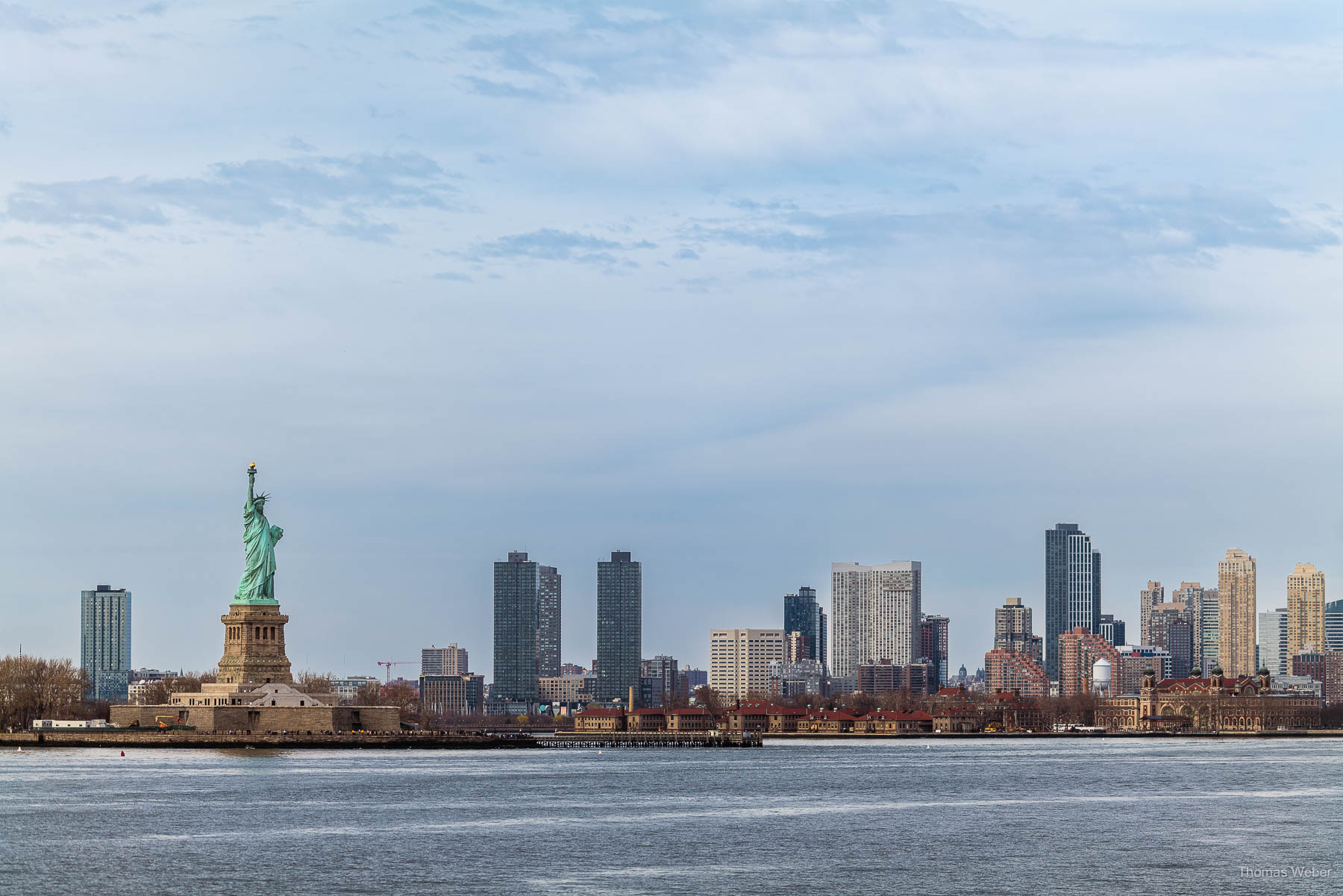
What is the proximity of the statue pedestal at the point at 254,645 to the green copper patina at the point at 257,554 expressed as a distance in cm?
79

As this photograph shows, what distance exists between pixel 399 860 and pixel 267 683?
3268 inches

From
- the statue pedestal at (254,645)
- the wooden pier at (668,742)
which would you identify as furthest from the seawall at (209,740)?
the wooden pier at (668,742)

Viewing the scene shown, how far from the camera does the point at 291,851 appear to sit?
59656mm

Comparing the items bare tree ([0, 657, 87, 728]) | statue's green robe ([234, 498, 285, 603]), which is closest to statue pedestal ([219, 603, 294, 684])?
statue's green robe ([234, 498, 285, 603])

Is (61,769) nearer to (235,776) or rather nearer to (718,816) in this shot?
(235,776)

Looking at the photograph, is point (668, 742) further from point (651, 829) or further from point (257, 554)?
point (651, 829)

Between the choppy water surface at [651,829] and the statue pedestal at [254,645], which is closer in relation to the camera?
the choppy water surface at [651,829]

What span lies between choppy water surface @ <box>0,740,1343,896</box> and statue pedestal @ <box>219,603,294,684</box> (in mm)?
20956

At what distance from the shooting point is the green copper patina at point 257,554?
13938cm

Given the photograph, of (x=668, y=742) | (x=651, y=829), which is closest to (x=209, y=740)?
(x=668, y=742)

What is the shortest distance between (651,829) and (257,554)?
252 ft

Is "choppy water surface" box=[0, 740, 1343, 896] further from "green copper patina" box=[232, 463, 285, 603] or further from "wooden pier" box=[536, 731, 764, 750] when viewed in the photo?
"wooden pier" box=[536, 731, 764, 750]

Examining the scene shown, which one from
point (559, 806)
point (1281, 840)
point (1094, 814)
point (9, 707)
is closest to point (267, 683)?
point (9, 707)

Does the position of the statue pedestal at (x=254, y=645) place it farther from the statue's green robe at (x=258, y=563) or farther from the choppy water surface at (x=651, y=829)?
the choppy water surface at (x=651, y=829)
